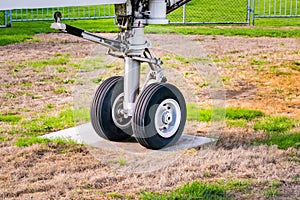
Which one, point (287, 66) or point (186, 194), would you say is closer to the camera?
point (186, 194)

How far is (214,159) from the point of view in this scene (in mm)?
5789

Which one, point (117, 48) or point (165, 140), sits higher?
point (117, 48)

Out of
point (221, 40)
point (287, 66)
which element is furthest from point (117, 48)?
point (221, 40)

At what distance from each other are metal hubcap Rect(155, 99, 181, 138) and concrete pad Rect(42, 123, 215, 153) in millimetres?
155

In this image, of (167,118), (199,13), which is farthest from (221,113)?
(199,13)

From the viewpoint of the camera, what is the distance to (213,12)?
68.1ft

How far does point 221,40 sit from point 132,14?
8.72 meters

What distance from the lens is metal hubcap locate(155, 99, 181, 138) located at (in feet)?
19.4

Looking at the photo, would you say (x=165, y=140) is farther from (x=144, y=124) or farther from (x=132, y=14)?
(x=132, y=14)

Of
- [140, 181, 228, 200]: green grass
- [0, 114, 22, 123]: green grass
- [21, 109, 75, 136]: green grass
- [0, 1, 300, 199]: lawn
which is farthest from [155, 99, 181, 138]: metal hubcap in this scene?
[0, 114, 22, 123]: green grass

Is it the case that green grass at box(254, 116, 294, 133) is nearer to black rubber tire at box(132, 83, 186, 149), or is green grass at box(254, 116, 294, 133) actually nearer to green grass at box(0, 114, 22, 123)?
black rubber tire at box(132, 83, 186, 149)

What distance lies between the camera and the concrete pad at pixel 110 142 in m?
6.12

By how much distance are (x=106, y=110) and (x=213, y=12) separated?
15030mm

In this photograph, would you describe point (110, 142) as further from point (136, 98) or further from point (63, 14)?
point (63, 14)
